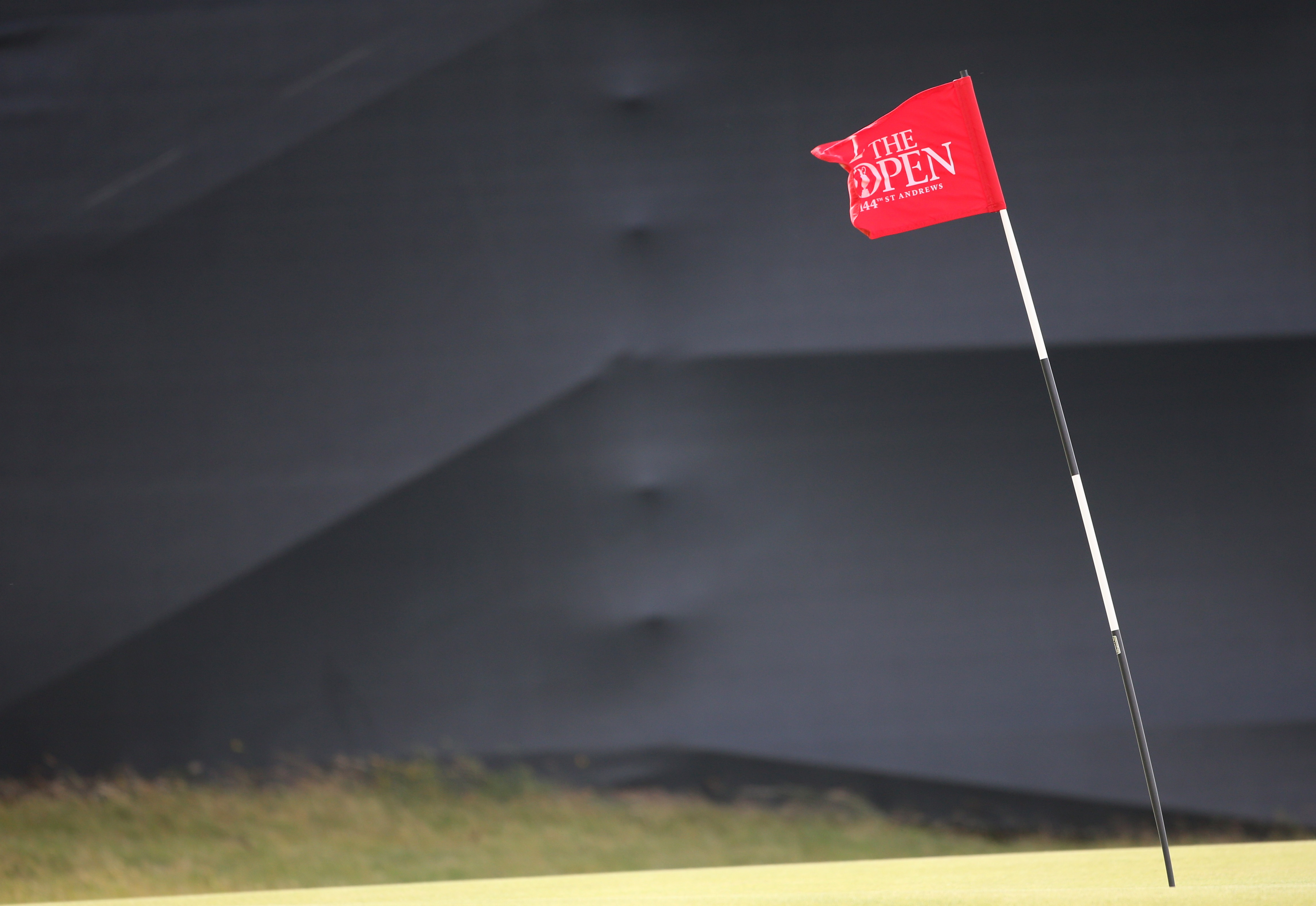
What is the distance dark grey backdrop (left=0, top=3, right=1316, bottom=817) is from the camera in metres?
2.89

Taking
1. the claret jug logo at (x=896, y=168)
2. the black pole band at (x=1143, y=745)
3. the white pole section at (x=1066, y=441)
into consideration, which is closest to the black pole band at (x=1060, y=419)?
the white pole section at (x=1066, y=441)

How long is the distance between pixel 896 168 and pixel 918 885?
5.32ft

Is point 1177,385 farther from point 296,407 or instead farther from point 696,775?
point 296,407

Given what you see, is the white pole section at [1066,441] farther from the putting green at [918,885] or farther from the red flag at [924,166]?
the putting green at [918,885]

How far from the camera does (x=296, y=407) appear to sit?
3002 mm

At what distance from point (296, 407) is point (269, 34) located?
1214 mm

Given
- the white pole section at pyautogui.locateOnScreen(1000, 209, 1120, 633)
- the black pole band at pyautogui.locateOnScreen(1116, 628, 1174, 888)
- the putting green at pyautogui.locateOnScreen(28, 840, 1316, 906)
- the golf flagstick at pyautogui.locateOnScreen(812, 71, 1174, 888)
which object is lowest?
the putting green at pyautogui.locateOnScreen(28, 840, 1316, 906)

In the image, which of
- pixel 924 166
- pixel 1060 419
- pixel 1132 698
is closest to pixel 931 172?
pixel 924 166

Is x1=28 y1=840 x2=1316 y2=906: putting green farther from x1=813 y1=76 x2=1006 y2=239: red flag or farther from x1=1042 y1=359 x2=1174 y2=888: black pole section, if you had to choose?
x1=813 y1=76 x2=1006 y2=239: red flag

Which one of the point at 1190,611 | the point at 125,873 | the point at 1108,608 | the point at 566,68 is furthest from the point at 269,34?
the point at 1190,611

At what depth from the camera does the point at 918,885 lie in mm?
2279

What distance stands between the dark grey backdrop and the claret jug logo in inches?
34.6

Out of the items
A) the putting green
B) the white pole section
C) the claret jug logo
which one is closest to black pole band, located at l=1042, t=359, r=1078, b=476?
the white pole section

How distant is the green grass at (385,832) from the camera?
9.20 feet
